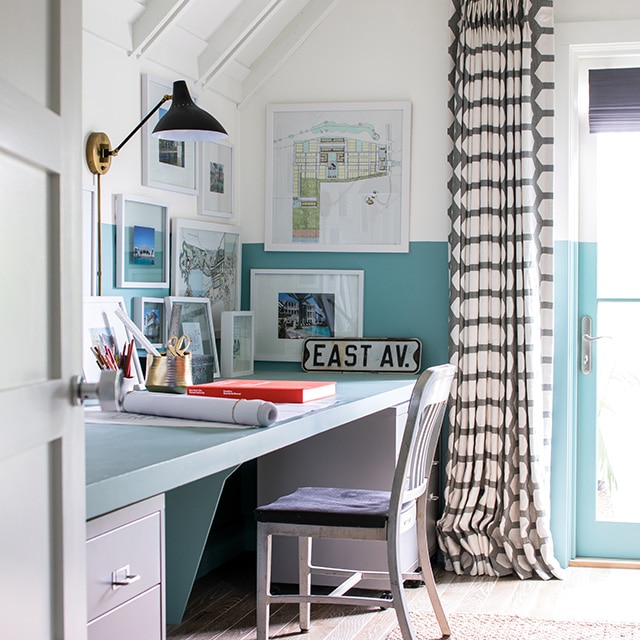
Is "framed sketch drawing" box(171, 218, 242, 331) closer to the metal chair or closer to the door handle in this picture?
the metal chair

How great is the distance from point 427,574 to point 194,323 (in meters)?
1.20

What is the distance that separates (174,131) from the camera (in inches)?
104

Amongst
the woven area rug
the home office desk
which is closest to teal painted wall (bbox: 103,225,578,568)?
the woven area rug

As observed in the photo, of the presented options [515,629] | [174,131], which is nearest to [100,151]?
[174,131]

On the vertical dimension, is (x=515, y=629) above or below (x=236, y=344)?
below

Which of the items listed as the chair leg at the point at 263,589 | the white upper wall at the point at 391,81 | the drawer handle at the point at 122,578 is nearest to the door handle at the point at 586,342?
the white upper wall at the point at 391,81

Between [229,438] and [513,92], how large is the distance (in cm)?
207

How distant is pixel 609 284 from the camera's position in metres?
3.60

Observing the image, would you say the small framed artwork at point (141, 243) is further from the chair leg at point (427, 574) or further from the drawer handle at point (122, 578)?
the drawer handle at point (122, 578)

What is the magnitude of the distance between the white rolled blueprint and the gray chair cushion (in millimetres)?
428

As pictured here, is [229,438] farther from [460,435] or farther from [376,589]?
[460,435]

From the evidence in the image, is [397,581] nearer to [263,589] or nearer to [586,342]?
[263,589]

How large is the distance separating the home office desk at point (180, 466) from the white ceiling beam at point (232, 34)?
4.77ft

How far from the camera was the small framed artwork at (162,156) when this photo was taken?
119 inches
